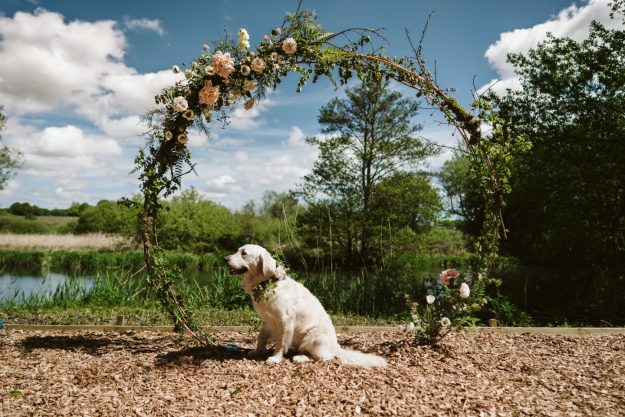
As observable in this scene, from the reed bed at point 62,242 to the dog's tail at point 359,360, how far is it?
22.7 m

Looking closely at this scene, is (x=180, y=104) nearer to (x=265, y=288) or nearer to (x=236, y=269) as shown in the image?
(x=236, y=269)

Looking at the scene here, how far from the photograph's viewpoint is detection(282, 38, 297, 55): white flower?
4.65 m

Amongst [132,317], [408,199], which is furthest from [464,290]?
[408,199]

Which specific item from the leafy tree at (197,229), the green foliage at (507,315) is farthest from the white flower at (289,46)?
the leafy tree at (197,229)

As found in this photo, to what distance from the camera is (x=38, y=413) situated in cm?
320

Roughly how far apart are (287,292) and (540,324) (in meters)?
6.06

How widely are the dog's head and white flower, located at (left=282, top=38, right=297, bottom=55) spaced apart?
217 centimetres

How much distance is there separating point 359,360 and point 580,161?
28.2 feet

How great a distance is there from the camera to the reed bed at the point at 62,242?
22483 millimetres

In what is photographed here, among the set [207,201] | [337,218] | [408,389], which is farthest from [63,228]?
[408,389]

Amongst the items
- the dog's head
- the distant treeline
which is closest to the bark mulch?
the dog's head

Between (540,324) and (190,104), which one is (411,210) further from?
(190,104)

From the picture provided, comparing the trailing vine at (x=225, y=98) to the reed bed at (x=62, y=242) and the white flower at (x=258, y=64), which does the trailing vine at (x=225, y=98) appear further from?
the reed bed at (x=62, y=242)

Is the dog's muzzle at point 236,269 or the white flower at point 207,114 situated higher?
the white flower at point 207,114
